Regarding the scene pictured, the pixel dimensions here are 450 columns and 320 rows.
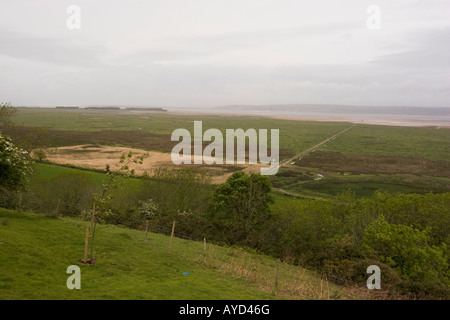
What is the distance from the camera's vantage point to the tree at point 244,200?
114ft

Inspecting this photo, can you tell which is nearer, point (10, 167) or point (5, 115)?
point (10, 167)

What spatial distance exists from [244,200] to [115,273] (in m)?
21.1

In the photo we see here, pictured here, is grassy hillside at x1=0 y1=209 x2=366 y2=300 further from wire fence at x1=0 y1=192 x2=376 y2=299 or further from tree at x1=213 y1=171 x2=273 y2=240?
tree at x1=213 y1=171 x2=273 y2=240

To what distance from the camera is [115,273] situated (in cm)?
1578

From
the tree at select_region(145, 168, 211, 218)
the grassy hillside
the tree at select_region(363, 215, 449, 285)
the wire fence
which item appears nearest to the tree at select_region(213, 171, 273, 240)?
the wire fence

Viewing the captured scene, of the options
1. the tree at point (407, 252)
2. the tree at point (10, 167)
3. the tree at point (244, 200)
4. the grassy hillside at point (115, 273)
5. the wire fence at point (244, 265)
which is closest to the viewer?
the grassy hillside at point (115, 273)

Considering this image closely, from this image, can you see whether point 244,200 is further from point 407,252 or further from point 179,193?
point 407,252

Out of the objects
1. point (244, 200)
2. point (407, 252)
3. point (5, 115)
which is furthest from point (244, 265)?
point (5, 115)

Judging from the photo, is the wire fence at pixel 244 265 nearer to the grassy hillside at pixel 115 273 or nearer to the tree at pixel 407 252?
the grassy hillside at pixel 115 273

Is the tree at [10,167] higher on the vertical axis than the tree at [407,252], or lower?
higher

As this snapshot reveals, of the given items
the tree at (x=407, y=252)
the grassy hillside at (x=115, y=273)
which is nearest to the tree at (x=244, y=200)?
the grassy hillside at (x=115, y=273)

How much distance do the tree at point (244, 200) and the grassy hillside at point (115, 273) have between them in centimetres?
1066

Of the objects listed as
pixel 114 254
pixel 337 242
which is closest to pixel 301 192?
pixel 337 242

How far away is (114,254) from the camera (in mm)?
18609
